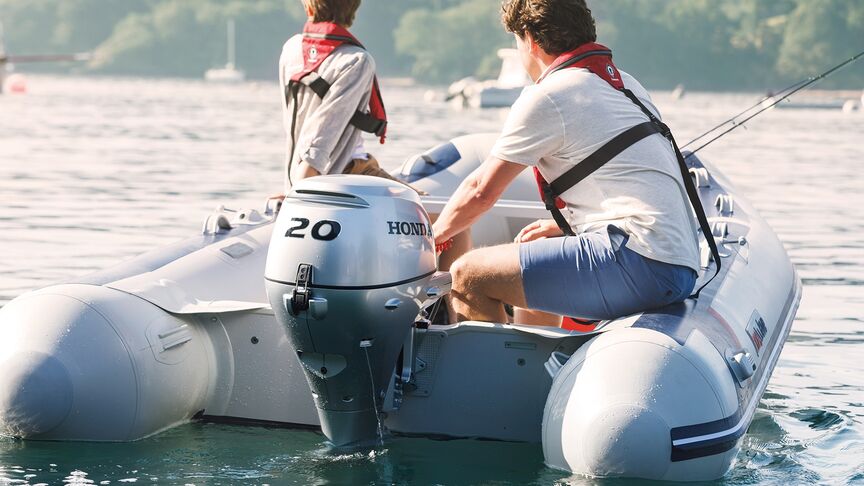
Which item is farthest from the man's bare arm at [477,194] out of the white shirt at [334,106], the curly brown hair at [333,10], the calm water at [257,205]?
the curly brown hair at [333,10]

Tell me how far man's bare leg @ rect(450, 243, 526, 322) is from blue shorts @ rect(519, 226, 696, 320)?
0.11 ft

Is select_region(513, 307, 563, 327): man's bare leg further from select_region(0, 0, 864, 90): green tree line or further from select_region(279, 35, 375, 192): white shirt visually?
select_region(0, 0, 864, 90): green tree line

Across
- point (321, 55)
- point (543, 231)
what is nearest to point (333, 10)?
point (321, 55)

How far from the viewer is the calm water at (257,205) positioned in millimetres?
4035

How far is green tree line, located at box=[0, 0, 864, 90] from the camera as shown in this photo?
267 ft

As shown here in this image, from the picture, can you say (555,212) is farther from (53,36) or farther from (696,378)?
(53,36)

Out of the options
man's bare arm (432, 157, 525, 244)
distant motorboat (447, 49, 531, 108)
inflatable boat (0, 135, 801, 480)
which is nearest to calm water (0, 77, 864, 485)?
inflatable boat (0, 135, 801, 480)

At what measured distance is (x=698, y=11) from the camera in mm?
89875

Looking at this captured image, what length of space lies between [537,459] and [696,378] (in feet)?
2.17

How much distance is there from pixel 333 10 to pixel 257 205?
6.89m

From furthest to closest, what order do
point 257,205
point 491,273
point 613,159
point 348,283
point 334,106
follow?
1. point 257,205
2. point 334,106
3. point 491,273
4. point 613,159
5. point 348,283

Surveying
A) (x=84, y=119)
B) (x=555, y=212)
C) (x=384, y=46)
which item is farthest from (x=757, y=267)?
(x=384, y=46)

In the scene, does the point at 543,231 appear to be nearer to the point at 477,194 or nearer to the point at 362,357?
the point at 477,194

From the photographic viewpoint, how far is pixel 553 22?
4.05 meters
